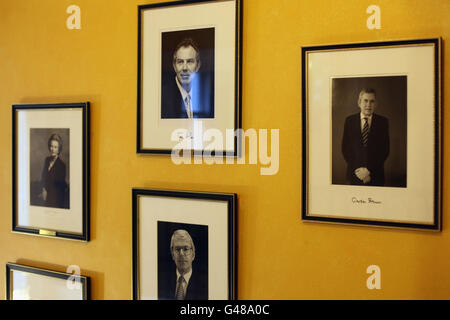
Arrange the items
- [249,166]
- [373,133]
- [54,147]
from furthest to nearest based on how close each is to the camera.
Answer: [54,147], [249,166], [373,133]

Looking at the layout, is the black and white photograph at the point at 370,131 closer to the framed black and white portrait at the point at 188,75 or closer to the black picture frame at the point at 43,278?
the framed black and white portrait at the point at 188,75

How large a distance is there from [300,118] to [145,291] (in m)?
0.74

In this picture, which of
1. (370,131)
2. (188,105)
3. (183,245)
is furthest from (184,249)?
(370,131)

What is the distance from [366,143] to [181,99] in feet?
1.84

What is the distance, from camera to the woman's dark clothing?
153 cm

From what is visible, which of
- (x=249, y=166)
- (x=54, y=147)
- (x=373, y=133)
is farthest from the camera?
(x=54, y=147)

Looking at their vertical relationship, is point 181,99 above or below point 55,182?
above

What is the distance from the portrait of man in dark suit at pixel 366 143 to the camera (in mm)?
1133

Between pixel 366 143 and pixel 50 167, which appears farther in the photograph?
pixel 50 167

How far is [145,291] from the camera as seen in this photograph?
141 cm

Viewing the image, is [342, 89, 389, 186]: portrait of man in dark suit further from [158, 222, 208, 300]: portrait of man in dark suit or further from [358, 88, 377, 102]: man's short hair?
[158, 222, 208, 300]: portrait of man in dark suit

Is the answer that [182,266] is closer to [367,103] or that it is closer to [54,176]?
[54,176]

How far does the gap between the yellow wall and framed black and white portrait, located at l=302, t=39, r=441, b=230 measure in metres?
0.03

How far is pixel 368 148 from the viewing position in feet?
3.75
